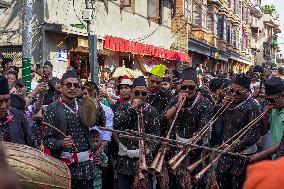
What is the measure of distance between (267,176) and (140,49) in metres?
20.0

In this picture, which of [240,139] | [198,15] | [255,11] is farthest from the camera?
[255,11]

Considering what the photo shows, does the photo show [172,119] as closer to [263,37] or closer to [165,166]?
[165,166]

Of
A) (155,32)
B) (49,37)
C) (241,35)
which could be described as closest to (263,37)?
(241,35)

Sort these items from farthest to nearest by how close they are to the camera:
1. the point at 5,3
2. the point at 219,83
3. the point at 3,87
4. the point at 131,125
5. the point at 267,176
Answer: the point at 5,3 → the point at 219,83 → the point at 131,125 → the point at 3,87 → the point at 267,176

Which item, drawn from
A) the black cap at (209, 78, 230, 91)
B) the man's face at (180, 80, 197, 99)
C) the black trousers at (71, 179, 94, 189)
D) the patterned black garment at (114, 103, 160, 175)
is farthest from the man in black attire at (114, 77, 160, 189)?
the black cap at (209, 78, 230, 91)

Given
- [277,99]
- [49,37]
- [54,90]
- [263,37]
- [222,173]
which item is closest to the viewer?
[277,99]

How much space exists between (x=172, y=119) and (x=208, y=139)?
563mm

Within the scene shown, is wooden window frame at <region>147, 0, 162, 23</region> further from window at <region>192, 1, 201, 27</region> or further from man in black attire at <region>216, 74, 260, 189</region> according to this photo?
man in black attire at <region>216, 74, 260, 189</region>

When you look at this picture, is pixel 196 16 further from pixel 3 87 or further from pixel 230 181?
pixel 3 87

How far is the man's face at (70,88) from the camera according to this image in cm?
619

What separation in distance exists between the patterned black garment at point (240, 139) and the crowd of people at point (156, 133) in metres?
0.01

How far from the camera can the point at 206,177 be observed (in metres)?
7.17

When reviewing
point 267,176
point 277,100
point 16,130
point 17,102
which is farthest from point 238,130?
point 267,176

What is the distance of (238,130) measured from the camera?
703 cm
